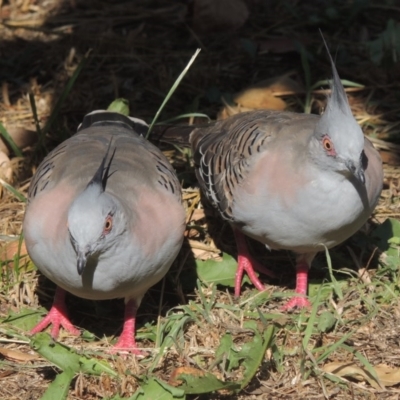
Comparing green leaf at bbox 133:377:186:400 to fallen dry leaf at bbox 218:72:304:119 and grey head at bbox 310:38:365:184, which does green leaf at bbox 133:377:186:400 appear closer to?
grey head at bbox 310:38:365:184

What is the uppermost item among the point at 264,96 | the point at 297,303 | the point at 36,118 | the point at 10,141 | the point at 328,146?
the point at 328,146

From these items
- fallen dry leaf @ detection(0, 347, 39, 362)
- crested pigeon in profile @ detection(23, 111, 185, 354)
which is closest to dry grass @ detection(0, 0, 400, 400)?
fallen dry leaf @ detection(0, 347, 39, 362)

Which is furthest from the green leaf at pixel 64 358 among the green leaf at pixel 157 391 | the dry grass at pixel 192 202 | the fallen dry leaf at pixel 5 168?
the fallen dry leaf at pixel 5 168

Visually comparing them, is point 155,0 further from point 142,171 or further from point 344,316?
point 344,316

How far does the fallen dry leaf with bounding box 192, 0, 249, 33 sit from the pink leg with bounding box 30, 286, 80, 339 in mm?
3242

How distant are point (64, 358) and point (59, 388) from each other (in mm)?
208

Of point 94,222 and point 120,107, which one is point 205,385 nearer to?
point 94,222

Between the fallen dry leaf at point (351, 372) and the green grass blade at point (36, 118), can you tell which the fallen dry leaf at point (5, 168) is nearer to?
the green grass blade at point (36, 118)

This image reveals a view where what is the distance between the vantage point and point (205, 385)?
13.7 feet

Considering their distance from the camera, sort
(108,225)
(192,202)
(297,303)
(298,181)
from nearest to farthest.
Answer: (108,225), (298,181), (297,303), (192,202)

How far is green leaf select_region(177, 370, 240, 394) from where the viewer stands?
416cm

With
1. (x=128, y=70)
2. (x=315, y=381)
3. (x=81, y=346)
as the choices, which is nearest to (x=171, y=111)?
(x=128, y=70)

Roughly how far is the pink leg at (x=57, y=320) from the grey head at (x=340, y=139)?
167cm

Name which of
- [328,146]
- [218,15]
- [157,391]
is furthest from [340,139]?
[218,15]
